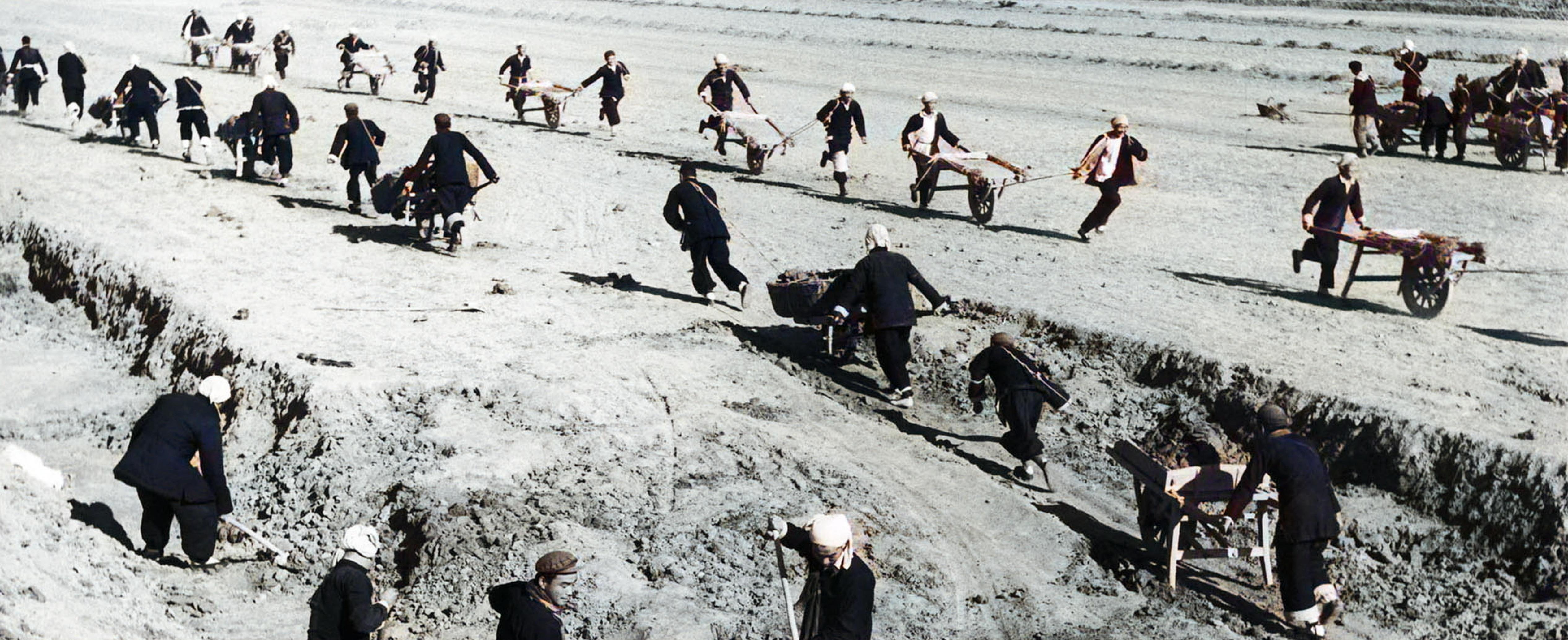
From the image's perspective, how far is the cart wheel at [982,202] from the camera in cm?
1938

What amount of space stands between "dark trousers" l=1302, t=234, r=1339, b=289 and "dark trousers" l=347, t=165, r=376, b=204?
472 inches

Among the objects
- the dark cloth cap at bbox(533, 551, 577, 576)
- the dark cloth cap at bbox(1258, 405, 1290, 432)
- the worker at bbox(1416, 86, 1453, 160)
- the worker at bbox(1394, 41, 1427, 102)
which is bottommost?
the dark cloth cap at bbox(533, 551, 577, 576)

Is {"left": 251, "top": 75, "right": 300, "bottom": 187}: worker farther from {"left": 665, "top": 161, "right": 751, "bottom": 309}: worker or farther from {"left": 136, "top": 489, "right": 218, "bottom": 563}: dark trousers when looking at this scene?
{"left": 136, "top": 489, "right": 218, "bottom": 563}: dark trousers

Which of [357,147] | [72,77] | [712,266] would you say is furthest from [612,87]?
[712,266]

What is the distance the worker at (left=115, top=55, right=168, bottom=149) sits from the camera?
2342 centimetres

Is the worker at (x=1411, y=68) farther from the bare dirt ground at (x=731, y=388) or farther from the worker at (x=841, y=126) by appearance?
the worker at (x=841, y=126)

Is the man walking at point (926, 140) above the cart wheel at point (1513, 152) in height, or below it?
below

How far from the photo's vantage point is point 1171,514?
34.4 ft

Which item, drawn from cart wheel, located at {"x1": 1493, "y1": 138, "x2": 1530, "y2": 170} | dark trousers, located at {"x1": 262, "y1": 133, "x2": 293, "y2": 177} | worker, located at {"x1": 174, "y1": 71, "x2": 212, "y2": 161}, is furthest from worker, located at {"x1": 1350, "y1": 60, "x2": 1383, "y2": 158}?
worker, located at {"x1": 174, "y1": 71, "x2": 212, "y2": 161}

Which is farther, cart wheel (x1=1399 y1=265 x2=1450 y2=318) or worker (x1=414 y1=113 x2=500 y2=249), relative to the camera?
worker (x1=414 y1=113 x2=500 y2=249)

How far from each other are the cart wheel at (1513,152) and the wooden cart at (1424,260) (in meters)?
9.40

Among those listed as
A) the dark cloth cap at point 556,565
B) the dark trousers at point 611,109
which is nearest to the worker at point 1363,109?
the dark trousers at point 611,109

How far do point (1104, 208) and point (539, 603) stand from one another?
494 inches

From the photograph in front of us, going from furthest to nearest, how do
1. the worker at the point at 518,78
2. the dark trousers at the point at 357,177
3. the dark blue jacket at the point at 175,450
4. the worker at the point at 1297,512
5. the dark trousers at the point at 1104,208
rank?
the worker at the point at 518,78
the dark trousers at the point at 357,177
the dark trousers at the point at 1104,208
the dark blue jacket at the point at 175,450
the worker at the point at 1297,512
